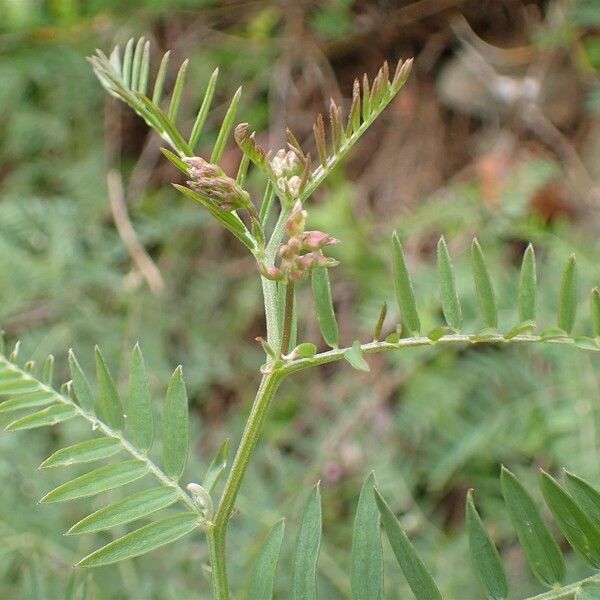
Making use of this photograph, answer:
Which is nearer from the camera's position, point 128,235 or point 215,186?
point 215,186

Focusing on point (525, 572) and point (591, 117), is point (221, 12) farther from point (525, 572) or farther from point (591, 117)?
point (525, 572)

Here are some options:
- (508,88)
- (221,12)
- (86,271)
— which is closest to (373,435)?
(86,271)

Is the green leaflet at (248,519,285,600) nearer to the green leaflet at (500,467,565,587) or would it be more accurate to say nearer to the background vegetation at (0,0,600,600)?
the green leaflet at (500,467,565,587)

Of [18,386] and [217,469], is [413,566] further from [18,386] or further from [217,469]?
[18,386]

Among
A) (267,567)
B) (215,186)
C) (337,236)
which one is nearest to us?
(215,186)

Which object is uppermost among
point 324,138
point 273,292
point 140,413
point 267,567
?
point 324,138

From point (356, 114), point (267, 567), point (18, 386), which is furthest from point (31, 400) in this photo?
point (356, 114)

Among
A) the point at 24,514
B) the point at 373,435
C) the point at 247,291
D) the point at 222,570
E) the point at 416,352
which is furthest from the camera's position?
the point at 247,291
